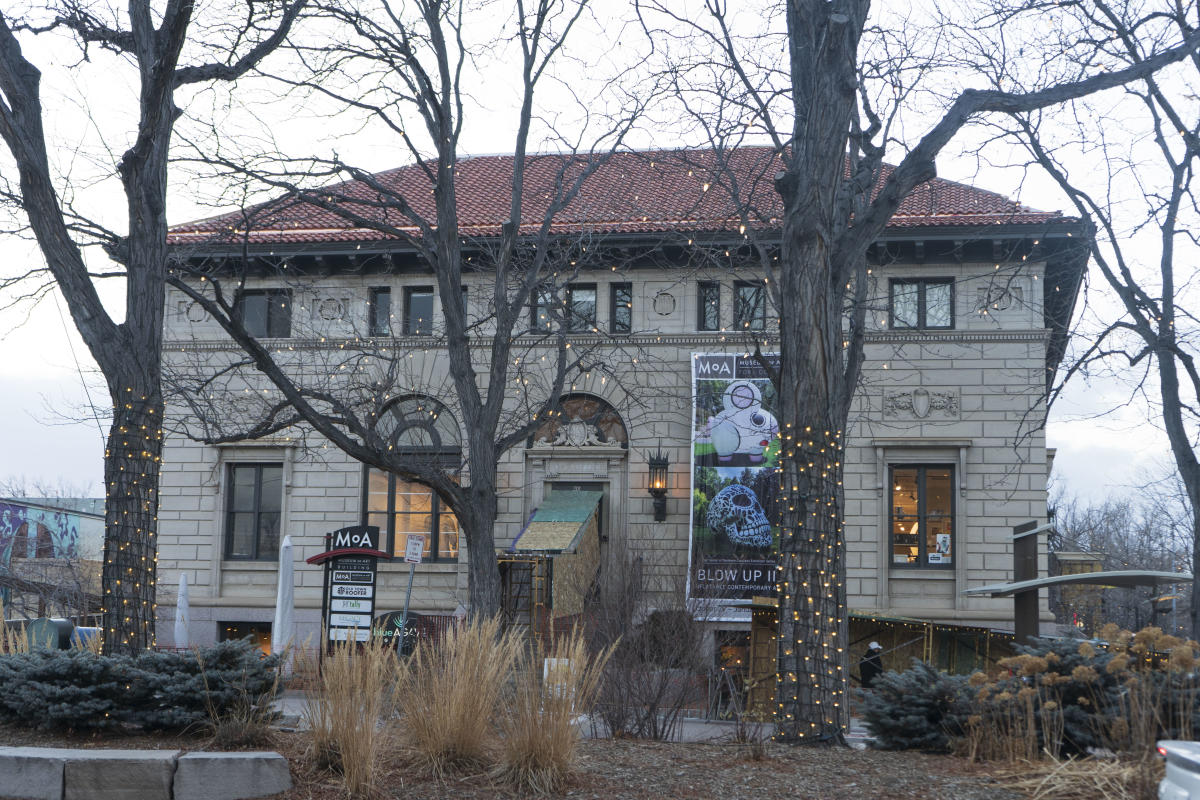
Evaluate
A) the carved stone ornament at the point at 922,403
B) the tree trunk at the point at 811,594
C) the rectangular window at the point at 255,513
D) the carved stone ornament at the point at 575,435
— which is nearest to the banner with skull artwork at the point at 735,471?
the carved stone ornament at the point at 575,435

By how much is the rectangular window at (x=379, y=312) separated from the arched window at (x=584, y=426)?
429cm

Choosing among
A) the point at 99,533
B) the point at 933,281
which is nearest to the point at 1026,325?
the point at 933,281

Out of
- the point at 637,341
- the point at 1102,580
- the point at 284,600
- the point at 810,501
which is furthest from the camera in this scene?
the point at 637,341

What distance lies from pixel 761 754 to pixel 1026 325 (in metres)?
19.2

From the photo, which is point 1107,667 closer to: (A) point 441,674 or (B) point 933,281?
(A) point 441,674

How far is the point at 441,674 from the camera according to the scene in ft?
25.4

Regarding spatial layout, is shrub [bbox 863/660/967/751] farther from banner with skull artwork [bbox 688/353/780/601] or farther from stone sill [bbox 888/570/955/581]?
stone sill [bbox 888/570/955/581]

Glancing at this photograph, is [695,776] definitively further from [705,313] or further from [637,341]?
[705,313]

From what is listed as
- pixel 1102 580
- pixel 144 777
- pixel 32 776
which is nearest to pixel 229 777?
pixel 144 777

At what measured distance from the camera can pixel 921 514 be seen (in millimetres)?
25453

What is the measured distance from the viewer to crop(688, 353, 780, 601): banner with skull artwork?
78.9 feet

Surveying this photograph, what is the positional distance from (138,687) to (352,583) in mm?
12298

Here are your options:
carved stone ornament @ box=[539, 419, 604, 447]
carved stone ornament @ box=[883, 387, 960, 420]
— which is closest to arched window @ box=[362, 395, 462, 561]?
carved stone ornament @ box=[539, 419, 604, 447]

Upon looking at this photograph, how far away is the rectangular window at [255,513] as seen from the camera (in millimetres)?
27406
